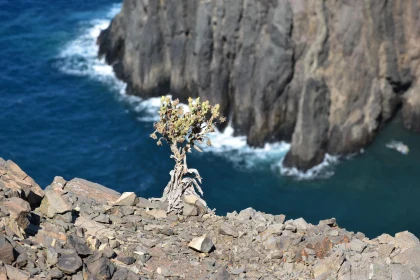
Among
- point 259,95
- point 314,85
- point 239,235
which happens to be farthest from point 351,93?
point 239,235

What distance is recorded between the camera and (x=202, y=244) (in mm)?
27484

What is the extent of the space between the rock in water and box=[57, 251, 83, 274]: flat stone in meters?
5.14

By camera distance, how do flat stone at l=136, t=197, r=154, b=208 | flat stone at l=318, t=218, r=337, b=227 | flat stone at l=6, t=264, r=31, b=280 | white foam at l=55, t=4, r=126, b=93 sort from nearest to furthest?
flat stone at l=6, t=264, r=31, b=280, flat stone at l=318, t=218, r=337, b=227, flat stone at l=136, t=197, r=154, b=208, white foam at l=55, t=4, r=126, b=93

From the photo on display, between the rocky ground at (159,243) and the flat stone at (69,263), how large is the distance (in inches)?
1.3

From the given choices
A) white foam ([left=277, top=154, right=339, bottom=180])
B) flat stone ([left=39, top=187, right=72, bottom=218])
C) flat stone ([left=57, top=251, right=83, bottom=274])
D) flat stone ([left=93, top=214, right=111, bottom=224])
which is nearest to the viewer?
flat stone ([left=57, top=251, right=83, bottom=274])

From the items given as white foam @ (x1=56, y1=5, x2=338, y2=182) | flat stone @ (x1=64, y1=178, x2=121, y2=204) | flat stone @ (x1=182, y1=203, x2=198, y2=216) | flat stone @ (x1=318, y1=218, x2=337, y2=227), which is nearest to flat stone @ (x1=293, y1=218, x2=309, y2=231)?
flat stone @ (x1=318, y1=218, x2=337, y2=227)

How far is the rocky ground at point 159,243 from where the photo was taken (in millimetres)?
24438

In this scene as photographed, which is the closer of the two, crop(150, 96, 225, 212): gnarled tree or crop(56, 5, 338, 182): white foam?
crop(150, 96, 225, 212): gnarled tree

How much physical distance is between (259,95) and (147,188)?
1446cm

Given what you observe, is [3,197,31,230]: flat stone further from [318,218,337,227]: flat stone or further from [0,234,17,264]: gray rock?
[318,218,337,227]: flat stone

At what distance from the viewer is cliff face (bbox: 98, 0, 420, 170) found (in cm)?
6631

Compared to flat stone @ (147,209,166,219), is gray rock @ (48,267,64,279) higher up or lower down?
higher up

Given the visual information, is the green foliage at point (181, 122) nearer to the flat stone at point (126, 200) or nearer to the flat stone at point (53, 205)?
the flat stone at point (126, 200)

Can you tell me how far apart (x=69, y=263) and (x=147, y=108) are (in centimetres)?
5593
